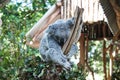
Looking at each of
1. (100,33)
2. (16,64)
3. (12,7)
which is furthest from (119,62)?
(16,64)

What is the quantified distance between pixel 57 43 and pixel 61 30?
5.3 inches

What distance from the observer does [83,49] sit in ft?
25.2

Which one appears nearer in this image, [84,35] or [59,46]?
[59,46]

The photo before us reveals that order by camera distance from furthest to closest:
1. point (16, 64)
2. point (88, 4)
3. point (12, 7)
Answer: point (88, 4), point (12, 7), point (16, 64)

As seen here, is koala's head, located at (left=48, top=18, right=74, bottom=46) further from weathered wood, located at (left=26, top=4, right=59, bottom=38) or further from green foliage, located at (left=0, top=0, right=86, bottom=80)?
weathered wood, located at (left=26, top=4, right=59, bottom=38)

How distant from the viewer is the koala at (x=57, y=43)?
10.9 ft

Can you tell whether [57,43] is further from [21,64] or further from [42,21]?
[42,21]

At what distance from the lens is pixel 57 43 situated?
136 inches

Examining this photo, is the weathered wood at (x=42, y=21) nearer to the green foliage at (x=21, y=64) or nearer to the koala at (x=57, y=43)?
the green foliage at (x=21, y=64)

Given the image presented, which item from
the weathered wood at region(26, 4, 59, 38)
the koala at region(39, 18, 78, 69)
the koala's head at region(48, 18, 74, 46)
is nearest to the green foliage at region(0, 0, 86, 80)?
the koala at region(39, 18, 78, 69)

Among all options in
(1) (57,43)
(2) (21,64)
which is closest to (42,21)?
(2) (21,64)

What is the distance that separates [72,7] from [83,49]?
4.53 feet

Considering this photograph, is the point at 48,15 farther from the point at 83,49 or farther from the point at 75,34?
the point at 75,34

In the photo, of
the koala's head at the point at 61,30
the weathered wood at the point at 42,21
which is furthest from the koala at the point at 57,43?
the weathered wood at the point at 42,21
